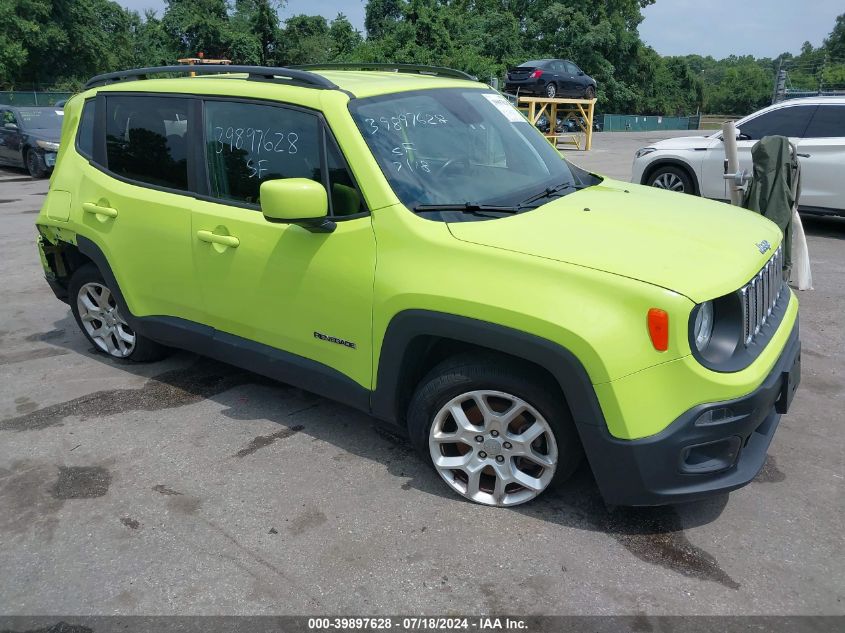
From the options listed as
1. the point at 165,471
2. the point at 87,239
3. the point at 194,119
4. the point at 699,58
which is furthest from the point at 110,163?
the point at 699,58

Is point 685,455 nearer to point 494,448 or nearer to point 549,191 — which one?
point 494,448

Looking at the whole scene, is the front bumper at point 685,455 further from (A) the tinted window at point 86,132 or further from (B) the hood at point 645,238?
(A) the tinted window at point 86,132

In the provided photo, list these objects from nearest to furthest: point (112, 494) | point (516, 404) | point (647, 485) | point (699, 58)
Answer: point (647, 485)
point (516, 404)
point (112, 494)
point (699, 58)

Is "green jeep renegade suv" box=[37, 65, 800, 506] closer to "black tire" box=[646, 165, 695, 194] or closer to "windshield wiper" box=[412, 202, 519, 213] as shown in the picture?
"windshield wiper" box=[412, 202, 519, 213]

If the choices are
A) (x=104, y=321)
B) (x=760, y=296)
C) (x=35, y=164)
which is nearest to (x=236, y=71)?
(x=104, y=321)

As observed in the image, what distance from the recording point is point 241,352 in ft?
12.7

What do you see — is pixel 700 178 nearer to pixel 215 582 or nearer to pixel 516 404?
pixel 516 404

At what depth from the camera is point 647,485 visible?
274 centimetres

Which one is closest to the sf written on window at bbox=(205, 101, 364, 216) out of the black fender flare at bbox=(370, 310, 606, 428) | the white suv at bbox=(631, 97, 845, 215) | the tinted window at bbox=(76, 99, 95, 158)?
the black fender flare at bbox=(370, 310, 606, 428)

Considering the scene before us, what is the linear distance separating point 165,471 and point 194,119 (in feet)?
6.24

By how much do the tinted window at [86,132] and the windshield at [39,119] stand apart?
12477 mm

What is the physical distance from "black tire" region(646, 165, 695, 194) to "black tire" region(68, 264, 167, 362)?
7552mm

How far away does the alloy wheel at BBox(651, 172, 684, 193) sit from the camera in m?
10.0

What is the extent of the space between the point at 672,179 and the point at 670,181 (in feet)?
0.14
